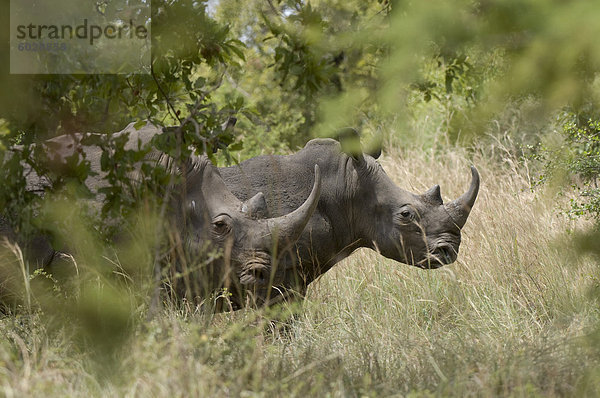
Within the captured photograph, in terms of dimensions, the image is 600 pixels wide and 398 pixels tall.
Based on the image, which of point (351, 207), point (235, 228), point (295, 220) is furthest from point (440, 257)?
point (235, 228)

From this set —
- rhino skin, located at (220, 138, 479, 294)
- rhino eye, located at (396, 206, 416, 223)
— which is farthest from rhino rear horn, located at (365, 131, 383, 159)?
rhino eye, located at (396, 206, 416, 223)

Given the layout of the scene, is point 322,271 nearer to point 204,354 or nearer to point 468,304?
point 468,304

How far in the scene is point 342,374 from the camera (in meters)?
4.45

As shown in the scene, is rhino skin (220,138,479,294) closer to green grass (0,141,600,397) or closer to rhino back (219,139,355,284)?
Answer: rhino back (219,139,355,284)

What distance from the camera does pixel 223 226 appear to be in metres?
5.98

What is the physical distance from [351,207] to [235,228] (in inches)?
50.8

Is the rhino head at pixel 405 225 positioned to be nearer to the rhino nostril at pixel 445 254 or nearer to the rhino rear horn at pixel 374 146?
the rhino nostril at pixel 445 254

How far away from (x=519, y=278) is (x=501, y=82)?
350 cm

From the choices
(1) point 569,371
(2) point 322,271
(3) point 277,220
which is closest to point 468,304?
(2) point 322,271

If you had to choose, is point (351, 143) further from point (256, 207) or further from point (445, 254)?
point (445, 254)

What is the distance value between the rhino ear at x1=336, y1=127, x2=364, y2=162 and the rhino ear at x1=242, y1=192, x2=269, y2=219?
0.93m

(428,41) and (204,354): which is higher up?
(428,41)

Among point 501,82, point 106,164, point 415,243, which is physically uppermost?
point 501,82

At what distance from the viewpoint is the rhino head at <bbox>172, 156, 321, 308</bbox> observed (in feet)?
19.2
